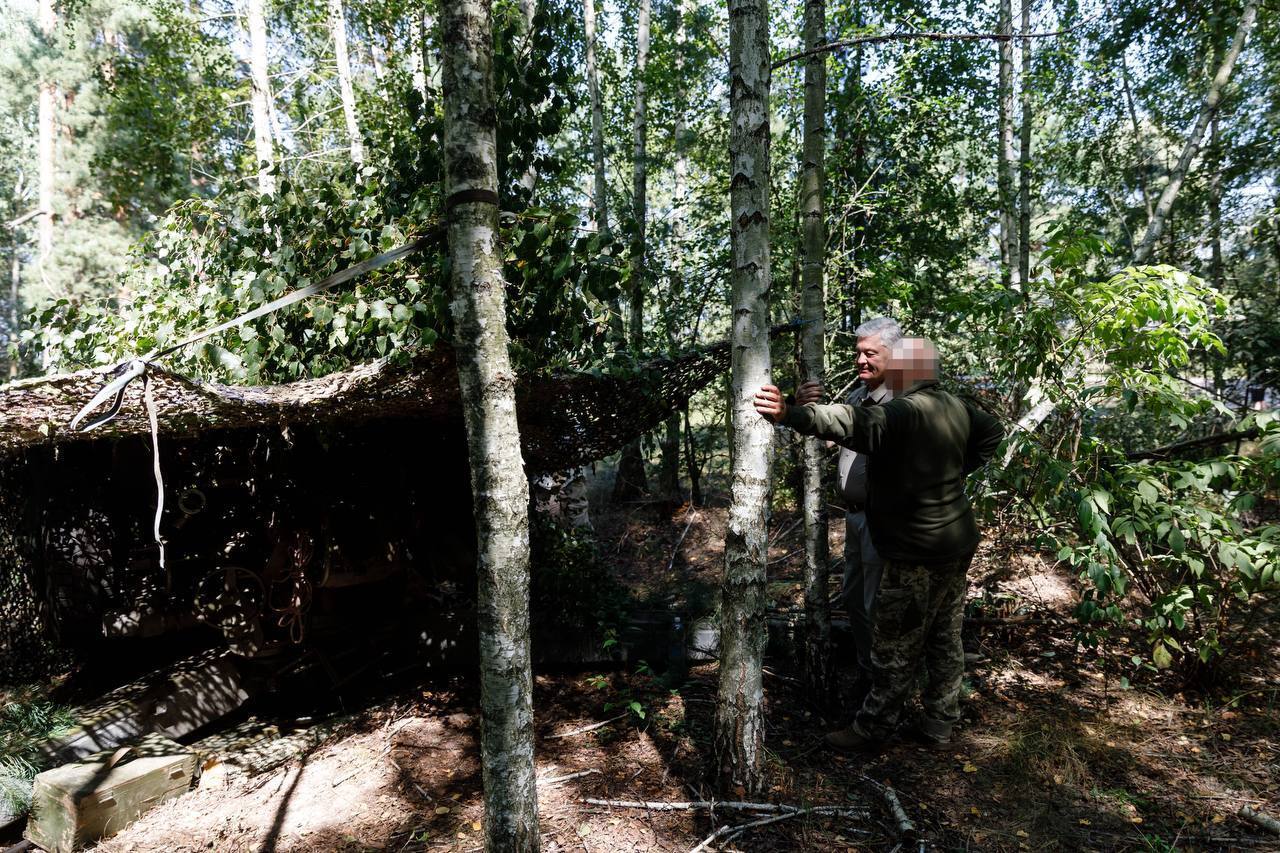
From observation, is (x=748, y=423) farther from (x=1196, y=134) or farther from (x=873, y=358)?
(x=1196, y=134)

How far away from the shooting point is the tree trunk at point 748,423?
7.59 ft

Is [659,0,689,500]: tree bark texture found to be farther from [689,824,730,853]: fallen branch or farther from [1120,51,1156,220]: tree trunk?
[1120,51,1156,220]: tree trunk

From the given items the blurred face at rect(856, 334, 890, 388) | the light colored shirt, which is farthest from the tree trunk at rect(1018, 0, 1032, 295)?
the blurred face at rect(856, 334, 890, 388)

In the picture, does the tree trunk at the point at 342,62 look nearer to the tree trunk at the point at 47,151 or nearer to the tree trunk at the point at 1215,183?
the tree trunk at the point at 47,151

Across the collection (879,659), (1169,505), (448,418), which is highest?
(448,418)

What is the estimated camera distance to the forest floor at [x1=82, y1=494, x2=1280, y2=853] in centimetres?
221

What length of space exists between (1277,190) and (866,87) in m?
5.50

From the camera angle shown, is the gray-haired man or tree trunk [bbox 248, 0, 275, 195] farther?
tree trunk [bbox 248, 0, 275, 195]

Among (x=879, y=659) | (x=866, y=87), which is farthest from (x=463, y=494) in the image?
(x=866, y=87)

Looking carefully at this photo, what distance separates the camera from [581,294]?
9.83 feet

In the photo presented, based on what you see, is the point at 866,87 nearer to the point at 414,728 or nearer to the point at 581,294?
the point at 581,294

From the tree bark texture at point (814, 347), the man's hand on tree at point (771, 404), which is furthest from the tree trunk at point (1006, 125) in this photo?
the man's hand on tree at point (771, 404)

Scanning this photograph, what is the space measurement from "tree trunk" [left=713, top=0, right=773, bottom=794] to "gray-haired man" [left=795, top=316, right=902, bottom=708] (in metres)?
0.35

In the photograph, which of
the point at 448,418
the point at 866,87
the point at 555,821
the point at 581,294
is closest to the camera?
the point at 555,821
